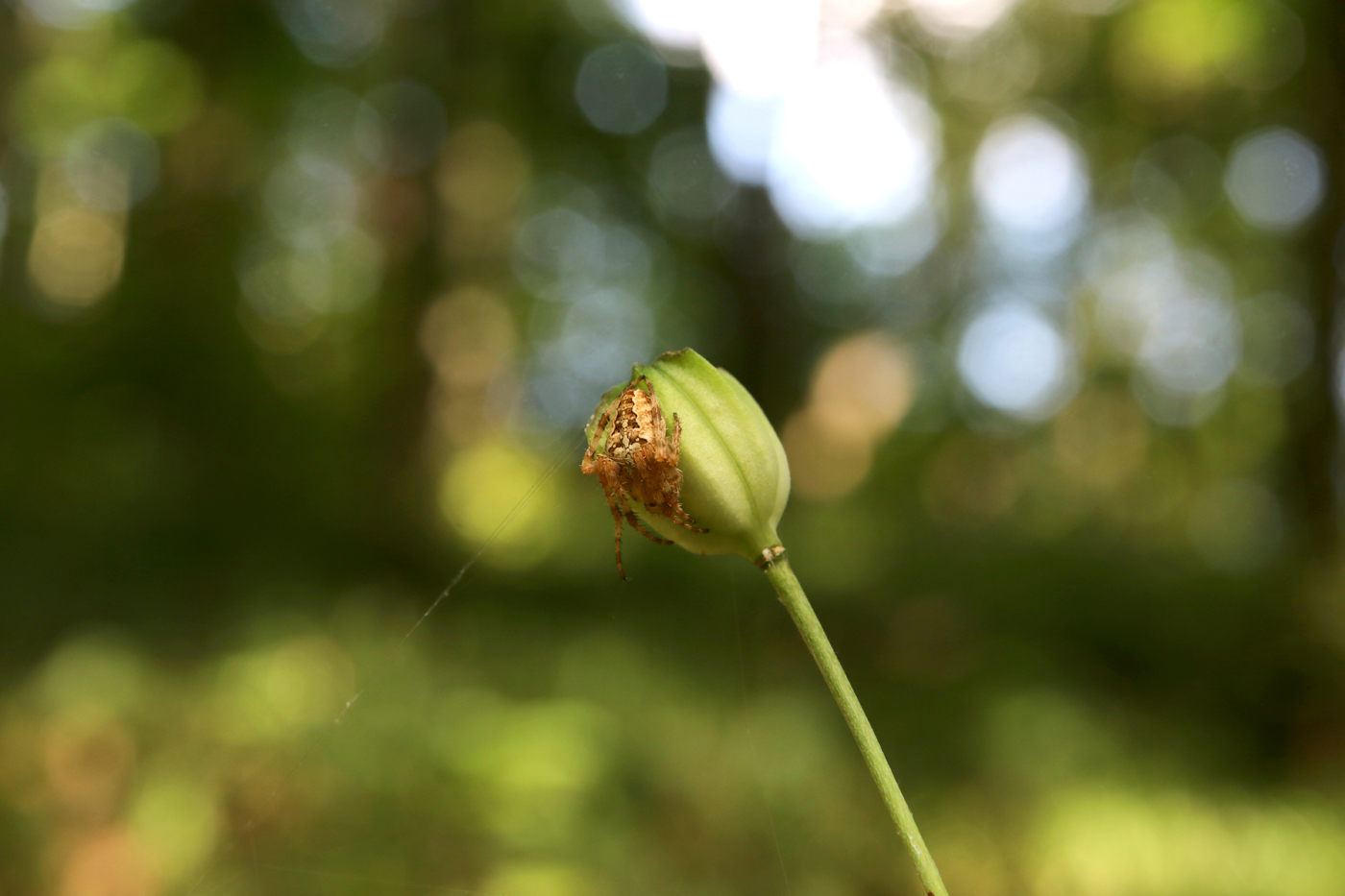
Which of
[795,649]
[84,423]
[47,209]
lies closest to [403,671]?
[795,649]

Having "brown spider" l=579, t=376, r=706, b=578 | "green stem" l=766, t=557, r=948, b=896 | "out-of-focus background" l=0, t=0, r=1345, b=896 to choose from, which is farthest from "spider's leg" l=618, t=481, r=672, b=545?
"out-of-focus background" l=0, t=0, r=1345, b=896

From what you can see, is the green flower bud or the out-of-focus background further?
the out-of-focus background

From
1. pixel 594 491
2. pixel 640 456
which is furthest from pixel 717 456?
pixel 594 491

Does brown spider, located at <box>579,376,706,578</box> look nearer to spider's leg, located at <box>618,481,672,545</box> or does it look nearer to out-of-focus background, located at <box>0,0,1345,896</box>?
spider's leg, located at <box>618,481,672,545</box>

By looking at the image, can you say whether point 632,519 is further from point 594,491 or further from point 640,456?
point 594,491

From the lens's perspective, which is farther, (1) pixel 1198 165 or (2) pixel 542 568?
(1) pixel 1198 165

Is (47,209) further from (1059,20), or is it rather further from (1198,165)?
(1198,165)
